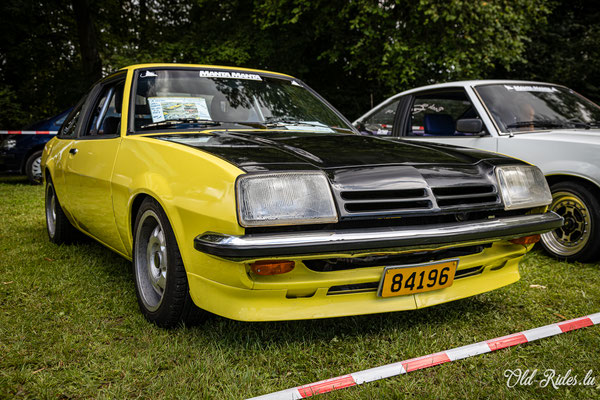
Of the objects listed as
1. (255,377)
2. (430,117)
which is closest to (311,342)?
(255,377)

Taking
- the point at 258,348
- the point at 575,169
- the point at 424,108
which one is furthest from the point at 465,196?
the point at 424,108

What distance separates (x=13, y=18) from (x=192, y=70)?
1465cm

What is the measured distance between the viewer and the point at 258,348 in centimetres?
230

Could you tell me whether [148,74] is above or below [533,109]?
above

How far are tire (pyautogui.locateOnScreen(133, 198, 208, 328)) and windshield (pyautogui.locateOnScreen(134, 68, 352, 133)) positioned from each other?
641 millimetres

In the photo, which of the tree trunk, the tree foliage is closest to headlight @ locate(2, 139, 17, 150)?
the tree foliage


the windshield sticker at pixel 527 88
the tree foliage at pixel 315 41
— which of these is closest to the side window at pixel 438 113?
the windshield sticker at pixel 527 88

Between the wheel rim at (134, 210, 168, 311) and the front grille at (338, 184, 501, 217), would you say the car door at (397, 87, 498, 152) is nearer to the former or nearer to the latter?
the front grille at (338, 184, 501, 217)

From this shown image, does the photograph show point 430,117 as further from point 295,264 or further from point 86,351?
point 86,351

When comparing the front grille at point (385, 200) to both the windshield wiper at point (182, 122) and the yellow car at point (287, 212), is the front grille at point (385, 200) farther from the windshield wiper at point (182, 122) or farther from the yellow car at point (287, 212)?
the windshield wiper at point (182, 122)

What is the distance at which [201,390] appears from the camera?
6.39ft

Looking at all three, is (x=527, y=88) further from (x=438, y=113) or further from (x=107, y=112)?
(x=107, y=112)

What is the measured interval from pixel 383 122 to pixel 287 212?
3.82m

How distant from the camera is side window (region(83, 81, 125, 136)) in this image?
327 centimetres
